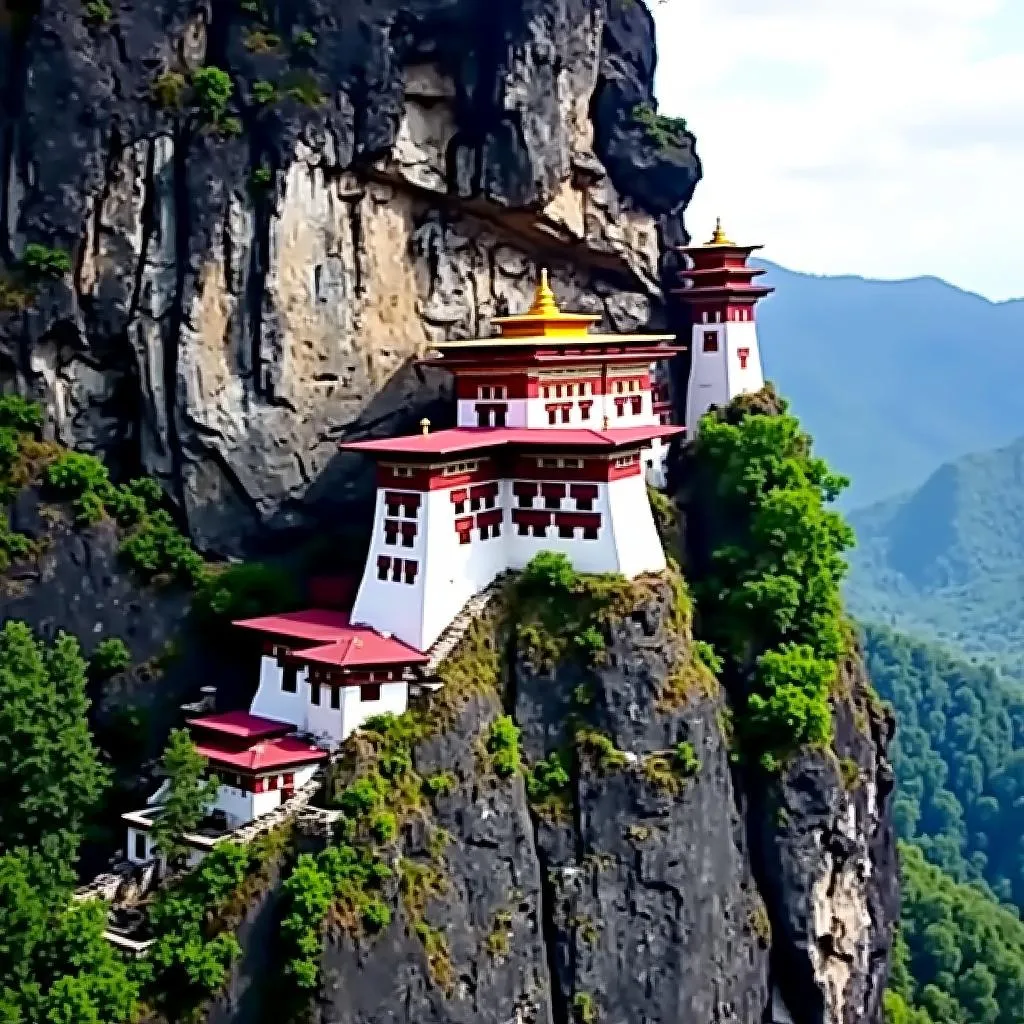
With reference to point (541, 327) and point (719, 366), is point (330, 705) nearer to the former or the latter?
point (541, 327)

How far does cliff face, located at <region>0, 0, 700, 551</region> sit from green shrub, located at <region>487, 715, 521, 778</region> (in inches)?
329

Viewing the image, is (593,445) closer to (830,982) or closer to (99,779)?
(99,779)

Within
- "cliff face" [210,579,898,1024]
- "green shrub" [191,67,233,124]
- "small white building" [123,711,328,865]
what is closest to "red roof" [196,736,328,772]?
"small white building" [123,711,328,865]

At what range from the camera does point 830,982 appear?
30.6 meters

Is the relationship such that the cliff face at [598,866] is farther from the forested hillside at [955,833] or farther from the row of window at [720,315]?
the forested hillside at [955,833]

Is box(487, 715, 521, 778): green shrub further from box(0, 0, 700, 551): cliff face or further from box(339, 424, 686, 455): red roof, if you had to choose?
box(0, 0, 700, 551): cliff face

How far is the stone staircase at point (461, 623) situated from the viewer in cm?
2625

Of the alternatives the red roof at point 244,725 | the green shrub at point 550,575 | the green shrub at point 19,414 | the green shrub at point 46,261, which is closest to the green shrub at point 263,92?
the green shrub at point 46,261

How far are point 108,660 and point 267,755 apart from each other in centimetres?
686

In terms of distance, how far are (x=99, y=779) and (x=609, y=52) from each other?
73.4 feet

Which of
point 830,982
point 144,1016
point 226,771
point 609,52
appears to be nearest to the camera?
point 144,1016

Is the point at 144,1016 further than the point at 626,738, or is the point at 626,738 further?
the point at 626,738

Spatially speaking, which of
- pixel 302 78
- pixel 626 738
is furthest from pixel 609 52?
pixel 626 738

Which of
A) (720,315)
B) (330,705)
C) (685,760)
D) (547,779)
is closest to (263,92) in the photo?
(720,315)
